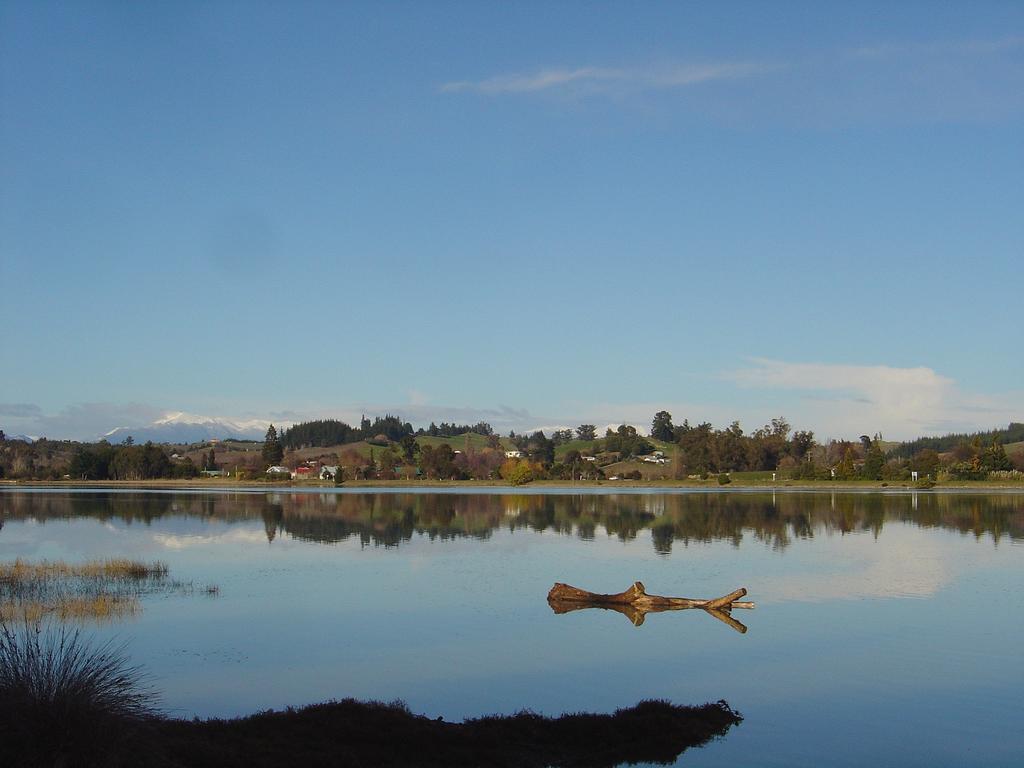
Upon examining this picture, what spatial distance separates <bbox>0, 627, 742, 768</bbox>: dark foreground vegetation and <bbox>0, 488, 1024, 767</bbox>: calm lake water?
979 mm

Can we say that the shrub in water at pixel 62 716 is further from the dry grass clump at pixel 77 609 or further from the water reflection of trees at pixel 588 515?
the water reflection of trees at pixel 588 515

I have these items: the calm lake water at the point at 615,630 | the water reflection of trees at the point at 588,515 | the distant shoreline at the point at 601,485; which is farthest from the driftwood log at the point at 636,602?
the distant shoreline at the point at 601,485

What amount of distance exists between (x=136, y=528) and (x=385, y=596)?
104 feet

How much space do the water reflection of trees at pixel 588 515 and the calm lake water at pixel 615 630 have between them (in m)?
1.12

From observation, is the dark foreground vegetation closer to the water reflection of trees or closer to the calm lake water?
the calm lake water

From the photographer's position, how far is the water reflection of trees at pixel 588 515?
5400 centimetres

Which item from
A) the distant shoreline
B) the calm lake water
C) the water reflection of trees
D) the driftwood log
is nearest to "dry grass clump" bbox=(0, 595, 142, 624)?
the calm lake water

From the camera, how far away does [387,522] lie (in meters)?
63.4

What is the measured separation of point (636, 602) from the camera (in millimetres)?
27984

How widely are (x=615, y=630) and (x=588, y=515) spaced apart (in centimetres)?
4715

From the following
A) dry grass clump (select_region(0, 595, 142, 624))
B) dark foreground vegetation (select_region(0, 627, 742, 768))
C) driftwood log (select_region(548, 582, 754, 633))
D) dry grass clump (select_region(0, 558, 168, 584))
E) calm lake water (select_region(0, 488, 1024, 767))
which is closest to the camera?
dark foreground vegetation (select_region(0, 627, 742, 768))

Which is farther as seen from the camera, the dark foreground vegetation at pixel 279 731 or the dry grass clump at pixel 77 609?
the dry grass clump at pixel 77 609

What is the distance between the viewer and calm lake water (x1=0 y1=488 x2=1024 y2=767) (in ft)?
55.3

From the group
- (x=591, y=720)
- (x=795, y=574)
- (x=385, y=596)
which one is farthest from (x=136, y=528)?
(x=591, y=720)
